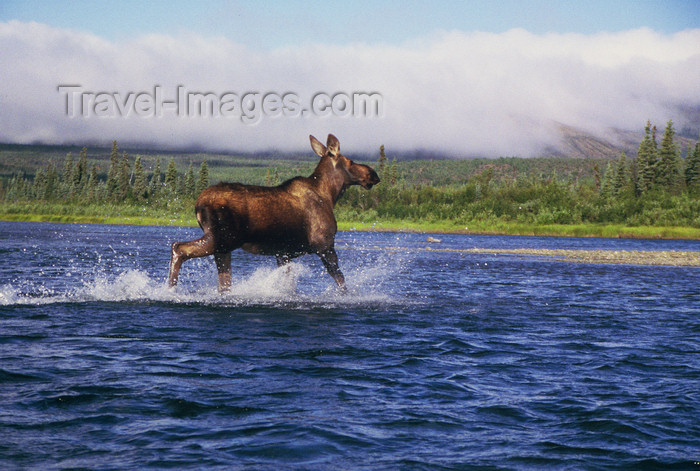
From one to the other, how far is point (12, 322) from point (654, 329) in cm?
1064

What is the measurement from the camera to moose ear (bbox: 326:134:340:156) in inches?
604

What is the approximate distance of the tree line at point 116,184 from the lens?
525ft

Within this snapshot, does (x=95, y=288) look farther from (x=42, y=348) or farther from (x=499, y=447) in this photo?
(x=499, y=447)

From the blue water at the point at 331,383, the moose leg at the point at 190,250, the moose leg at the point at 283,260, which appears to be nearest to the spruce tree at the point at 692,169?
the blue water at the point at 331,383

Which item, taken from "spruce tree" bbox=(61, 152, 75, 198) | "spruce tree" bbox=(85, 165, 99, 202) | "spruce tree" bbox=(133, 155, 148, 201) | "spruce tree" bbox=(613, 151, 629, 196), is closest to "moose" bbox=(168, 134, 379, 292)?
"spruce tree" bbox=(613, 151, 629, 196)

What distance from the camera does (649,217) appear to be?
100438mm

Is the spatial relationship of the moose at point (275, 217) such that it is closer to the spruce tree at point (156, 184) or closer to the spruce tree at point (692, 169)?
the spruce tree at point (692, 169)

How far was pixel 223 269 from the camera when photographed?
14.5 meters

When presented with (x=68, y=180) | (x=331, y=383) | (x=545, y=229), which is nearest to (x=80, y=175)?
(x=68, y=180)

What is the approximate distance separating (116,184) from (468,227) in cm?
9717

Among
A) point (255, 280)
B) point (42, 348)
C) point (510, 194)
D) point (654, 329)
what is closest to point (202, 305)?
point (255, 280)

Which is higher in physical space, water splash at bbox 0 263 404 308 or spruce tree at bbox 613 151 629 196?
spruce tree at bbox 613 151 629 196

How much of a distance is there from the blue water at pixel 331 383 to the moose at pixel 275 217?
934mm

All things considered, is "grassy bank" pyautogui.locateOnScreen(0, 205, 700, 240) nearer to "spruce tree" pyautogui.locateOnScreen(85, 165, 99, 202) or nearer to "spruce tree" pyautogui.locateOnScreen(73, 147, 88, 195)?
"spruce tree" pyautogui.locateOnScreen(85, 165, 99, 202)
